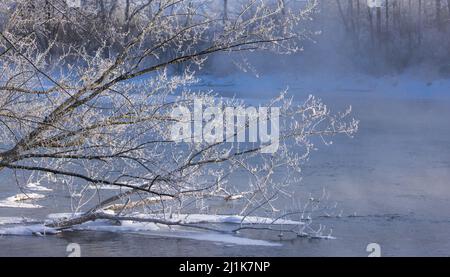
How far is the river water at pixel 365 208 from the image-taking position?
747cm

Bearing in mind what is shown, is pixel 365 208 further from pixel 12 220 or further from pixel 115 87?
pixel 12 220

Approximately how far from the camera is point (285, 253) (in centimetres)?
741

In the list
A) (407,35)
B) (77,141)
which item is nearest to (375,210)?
(77,141)

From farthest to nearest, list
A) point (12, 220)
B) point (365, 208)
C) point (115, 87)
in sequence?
point (365, 208) → point (12, 220) → point (115, 87)

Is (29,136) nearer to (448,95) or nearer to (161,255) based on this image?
(161,255)

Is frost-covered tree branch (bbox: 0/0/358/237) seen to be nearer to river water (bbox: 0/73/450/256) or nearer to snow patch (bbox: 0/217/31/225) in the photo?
river water (bbox: 0/73/450/256)

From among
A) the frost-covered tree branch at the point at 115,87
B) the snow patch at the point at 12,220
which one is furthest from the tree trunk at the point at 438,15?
the snow patch at the point at 12,220

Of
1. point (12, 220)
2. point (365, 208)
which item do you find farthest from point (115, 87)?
point (365, 208)

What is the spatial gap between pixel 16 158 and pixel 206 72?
18.6 metres

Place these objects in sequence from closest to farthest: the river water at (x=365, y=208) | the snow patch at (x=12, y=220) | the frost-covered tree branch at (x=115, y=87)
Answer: the frost-covered tree branch at (x=115, y=87) < the river water at (x=365, y=208) < the snow patch at (x=12, y=220)

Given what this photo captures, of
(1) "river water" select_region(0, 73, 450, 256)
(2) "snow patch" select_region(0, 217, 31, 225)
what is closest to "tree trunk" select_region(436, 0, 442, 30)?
(1) "river water" select_region(0, 73, 450, 256)

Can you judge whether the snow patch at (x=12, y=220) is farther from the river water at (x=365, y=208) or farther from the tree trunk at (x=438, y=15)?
the tree trunk at (x=438, y=15)

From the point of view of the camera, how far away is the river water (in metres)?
7.47

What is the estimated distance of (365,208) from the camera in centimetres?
934
